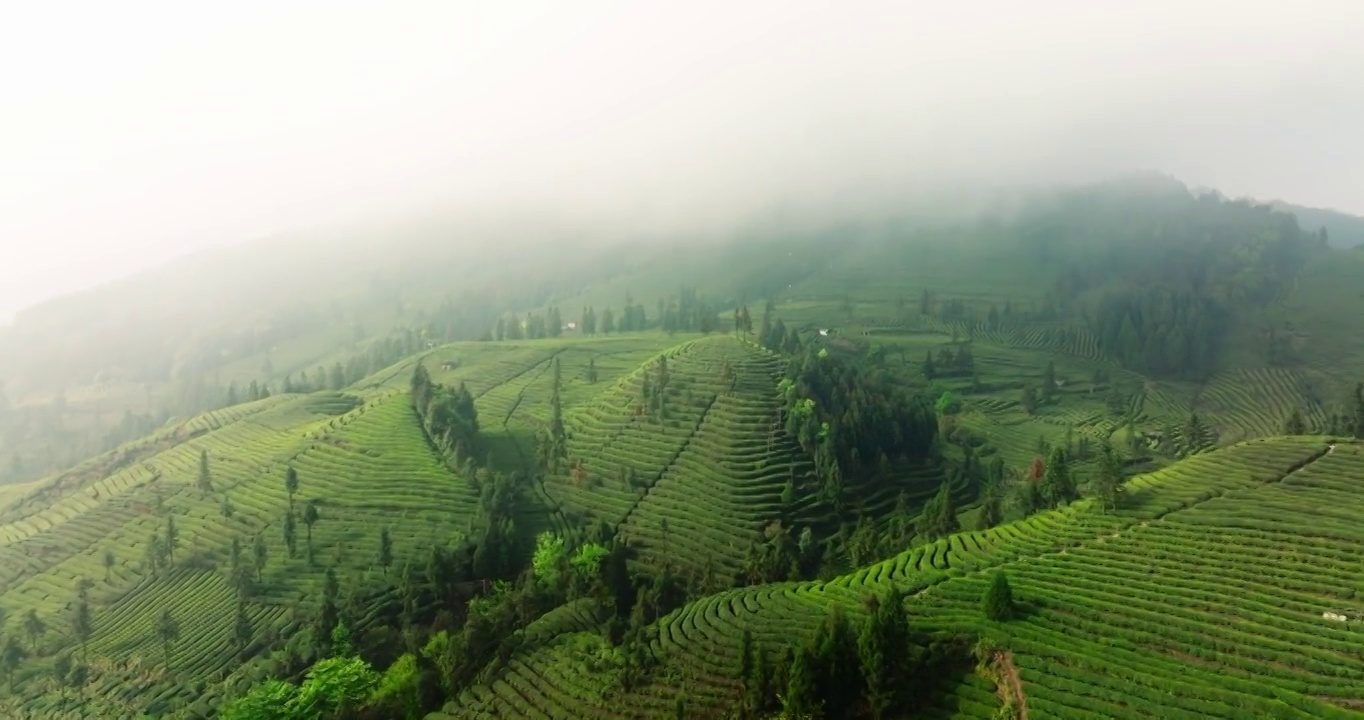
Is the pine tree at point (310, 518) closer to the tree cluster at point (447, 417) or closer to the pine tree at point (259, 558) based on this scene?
the pine tree at point (259, 558)

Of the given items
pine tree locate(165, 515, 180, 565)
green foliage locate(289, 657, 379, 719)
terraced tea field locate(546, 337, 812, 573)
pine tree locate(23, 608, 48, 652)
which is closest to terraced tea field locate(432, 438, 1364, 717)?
green foliage locate(289, 657, 379, 719)

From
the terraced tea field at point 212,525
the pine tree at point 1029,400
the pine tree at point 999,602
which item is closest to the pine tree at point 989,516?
the pine tree at point 999,602

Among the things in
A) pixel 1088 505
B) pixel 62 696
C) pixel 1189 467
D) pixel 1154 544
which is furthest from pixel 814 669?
pixel 62 696

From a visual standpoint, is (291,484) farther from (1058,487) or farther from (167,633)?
(1058,487)

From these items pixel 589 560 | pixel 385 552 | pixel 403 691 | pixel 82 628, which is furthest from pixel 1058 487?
pixel 82 628

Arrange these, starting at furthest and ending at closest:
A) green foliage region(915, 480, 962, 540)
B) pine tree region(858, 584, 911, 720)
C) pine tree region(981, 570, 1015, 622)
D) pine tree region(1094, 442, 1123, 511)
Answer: green foliage region(915, 480, 962, 540) → pine tree region(1094, 442, 1123, 511) → pine tree region(981, 570, 1015, 622) → pine tree region(858, 584, 911, 720)

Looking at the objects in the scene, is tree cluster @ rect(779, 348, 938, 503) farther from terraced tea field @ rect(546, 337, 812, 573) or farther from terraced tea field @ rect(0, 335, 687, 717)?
terraced tea field @ rect(0, 335, 687, 717)
